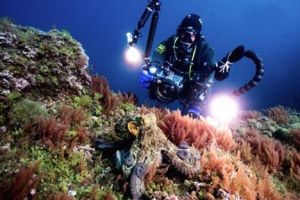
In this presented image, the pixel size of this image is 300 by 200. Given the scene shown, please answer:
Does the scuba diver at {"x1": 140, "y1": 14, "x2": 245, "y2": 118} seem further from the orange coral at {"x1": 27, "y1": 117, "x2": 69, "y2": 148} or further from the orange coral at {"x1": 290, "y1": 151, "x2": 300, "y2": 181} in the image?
the orange coral at {"x1": 27, "y1": 117, "x2": 69, "y2": 148}

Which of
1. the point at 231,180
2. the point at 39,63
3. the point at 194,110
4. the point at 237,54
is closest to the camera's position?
the point at 231,180

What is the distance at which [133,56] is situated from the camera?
708 centimetres

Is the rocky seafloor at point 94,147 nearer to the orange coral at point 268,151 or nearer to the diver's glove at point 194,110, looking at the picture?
the orange coral at point 268,151

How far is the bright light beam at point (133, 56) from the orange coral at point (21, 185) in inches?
146

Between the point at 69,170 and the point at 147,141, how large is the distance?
1.27 metres

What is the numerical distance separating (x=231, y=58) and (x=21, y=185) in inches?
206

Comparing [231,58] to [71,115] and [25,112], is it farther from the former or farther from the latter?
[25,112]

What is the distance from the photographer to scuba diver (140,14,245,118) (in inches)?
301

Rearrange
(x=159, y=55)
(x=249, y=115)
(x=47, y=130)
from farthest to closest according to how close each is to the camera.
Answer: (x=249, y=115)
(x=159, y=55)
(x=47, y=130)

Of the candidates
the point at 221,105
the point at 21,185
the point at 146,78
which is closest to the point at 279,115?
the point at 221,105

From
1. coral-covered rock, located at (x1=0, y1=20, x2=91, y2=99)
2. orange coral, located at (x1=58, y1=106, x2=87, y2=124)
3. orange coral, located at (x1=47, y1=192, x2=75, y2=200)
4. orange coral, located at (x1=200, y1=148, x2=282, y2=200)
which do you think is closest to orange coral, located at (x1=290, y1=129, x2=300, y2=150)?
orange coral, located at (x1=200, y1=148, x2=282, y2=200)

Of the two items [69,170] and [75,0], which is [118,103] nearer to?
[69,170]

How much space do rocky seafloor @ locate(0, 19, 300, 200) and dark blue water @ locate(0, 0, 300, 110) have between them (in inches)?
889

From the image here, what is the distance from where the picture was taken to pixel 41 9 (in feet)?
401
